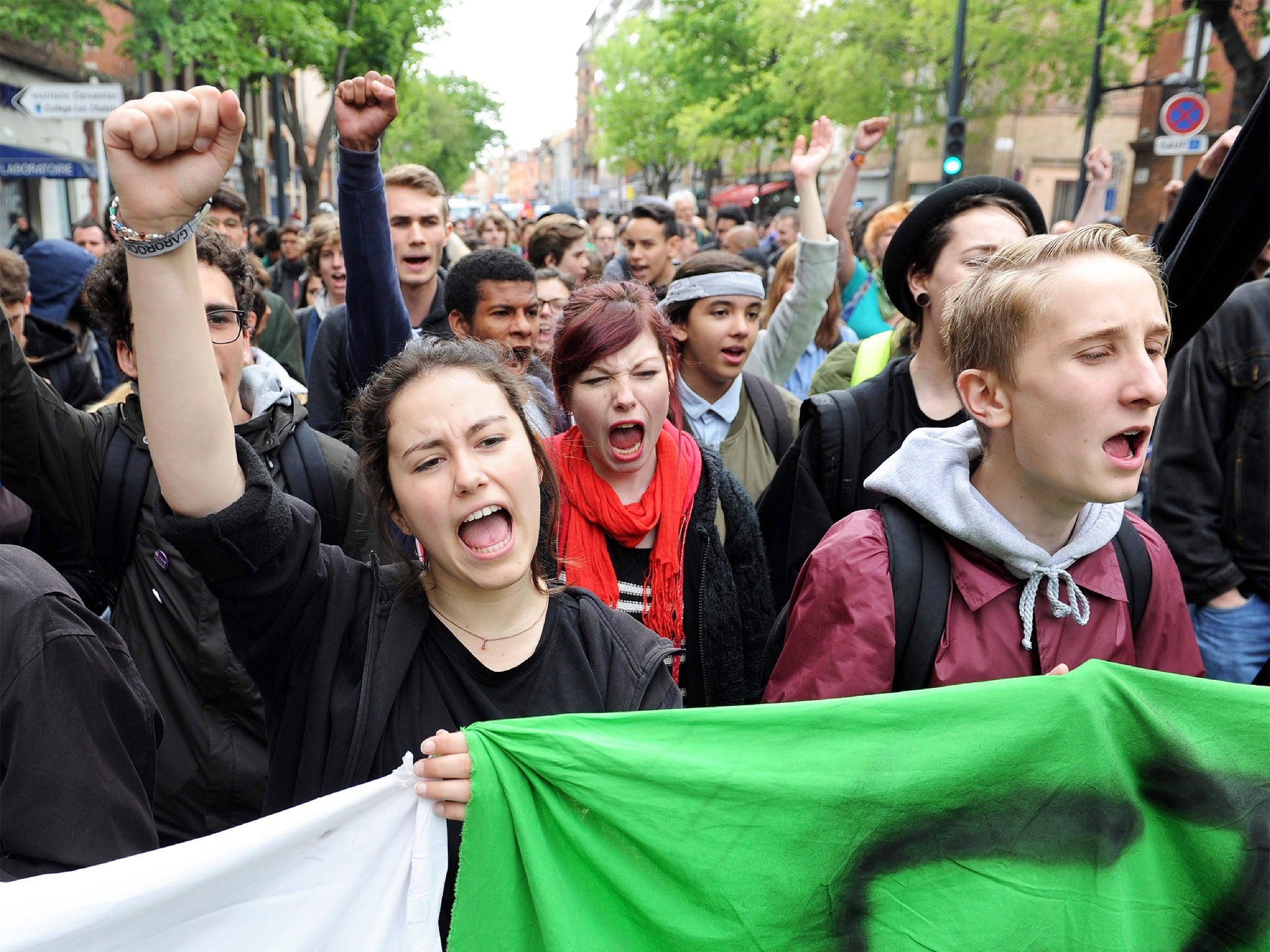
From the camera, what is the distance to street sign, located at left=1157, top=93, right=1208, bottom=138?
1034 cm

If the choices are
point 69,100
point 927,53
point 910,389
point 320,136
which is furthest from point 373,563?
point 320,136

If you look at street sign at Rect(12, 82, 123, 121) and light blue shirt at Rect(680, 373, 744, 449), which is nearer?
light blue shirt at Rect(680, 373, 744, 449)

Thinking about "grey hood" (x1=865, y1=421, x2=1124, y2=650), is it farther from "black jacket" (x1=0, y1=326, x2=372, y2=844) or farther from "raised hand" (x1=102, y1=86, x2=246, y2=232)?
"black jacket" (x1=0, y1=326, x2=372, y2=844)

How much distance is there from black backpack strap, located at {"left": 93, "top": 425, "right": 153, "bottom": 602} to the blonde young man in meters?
1.45

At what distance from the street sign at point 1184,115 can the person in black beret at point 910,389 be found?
8.74m

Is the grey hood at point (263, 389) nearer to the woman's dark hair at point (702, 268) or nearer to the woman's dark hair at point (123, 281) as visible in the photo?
the woman's dark hair at point (123, 281)

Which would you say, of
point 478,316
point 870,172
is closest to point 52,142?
point 478,316

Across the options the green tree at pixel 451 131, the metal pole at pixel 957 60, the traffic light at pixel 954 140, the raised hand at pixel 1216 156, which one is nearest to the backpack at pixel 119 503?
the raised hand at pixel 1216 156

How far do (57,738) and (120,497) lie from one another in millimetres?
973

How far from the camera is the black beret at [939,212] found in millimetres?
2857

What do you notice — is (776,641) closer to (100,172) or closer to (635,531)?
(635,531)

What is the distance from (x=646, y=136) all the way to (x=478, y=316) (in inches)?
2086

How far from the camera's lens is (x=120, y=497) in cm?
248

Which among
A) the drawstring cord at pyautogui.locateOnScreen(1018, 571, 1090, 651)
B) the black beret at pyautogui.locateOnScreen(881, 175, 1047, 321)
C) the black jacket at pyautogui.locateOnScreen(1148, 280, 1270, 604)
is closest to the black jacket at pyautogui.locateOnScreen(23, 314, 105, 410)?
the black beret at pyautogui.locateOnScreen(881, 175, 1047, 321)
